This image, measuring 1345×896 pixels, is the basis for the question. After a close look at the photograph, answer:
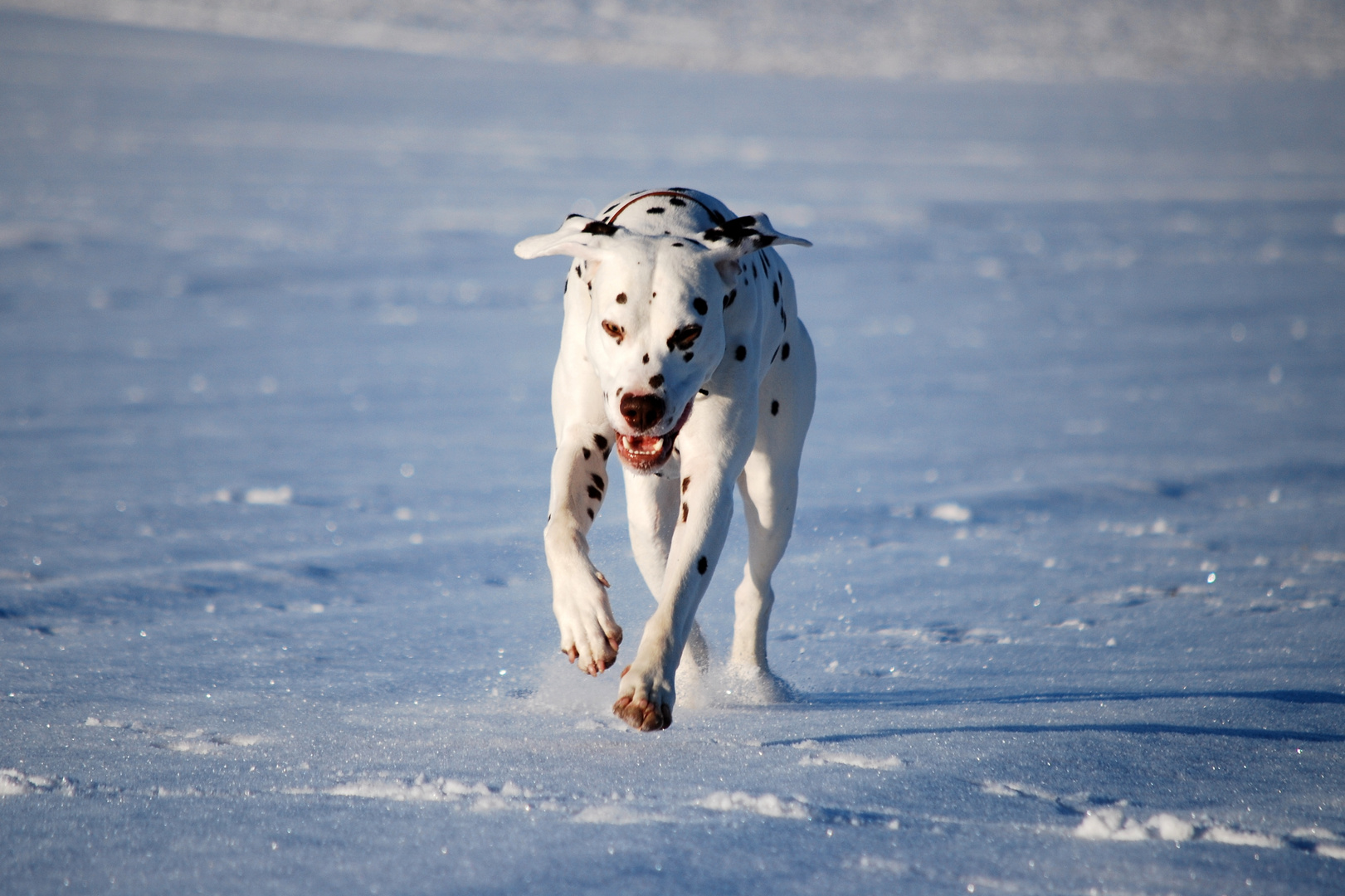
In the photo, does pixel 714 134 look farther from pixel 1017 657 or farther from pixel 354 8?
pixel 354 8

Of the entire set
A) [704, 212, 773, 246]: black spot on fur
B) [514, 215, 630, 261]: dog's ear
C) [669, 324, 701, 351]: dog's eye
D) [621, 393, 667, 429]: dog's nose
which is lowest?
[621, 393, 667, 429]: dog's nose

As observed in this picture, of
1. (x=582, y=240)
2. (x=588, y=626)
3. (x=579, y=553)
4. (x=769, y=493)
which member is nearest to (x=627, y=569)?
(x=769, y=493)

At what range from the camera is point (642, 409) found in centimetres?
316

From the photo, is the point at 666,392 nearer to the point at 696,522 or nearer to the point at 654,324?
the point at 654,324

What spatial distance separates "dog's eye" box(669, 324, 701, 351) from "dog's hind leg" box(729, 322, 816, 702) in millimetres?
727

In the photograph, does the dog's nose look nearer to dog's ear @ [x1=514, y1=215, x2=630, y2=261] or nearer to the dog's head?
the dog's head

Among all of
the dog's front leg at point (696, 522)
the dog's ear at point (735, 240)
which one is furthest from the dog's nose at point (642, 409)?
the dog's ear at point (735, 240)

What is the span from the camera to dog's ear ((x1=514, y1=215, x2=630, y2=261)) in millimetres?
3373

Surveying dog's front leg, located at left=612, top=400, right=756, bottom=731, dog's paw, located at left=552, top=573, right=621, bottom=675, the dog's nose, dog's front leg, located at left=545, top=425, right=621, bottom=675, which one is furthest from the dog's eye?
dog's paw, located at left=552, top=573, right=621, bottom=675

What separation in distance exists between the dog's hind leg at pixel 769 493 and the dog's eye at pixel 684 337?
73 cm

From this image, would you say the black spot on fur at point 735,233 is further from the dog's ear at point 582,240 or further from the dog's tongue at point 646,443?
the dog's tongue at point 646,443

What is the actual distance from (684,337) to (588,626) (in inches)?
30.5

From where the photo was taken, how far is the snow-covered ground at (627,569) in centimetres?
290

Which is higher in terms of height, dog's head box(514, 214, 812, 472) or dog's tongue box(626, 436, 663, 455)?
dog's head box(514, 214, 812, 472)
